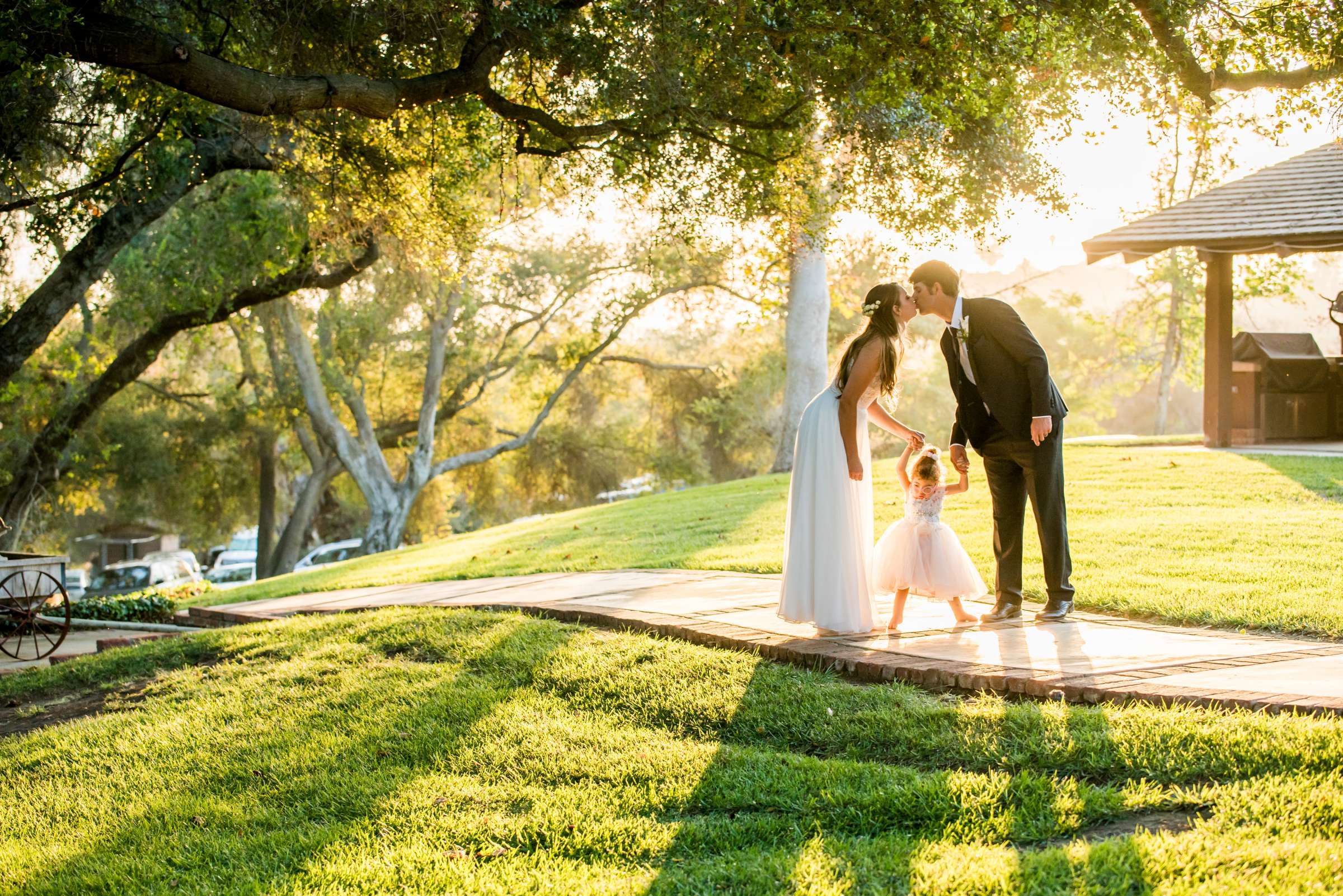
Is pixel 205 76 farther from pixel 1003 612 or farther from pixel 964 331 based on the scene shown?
pixel 1003 612

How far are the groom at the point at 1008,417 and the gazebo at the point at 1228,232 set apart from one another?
392 inches

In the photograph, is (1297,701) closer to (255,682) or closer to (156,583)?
(255,682)

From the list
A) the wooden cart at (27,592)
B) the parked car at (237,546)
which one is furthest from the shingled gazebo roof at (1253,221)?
the parked car at (237,546)

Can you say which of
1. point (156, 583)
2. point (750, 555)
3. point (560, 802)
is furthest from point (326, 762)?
point (156, 583)

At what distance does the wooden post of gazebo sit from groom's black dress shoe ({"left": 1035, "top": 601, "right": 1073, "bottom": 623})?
1103 cm

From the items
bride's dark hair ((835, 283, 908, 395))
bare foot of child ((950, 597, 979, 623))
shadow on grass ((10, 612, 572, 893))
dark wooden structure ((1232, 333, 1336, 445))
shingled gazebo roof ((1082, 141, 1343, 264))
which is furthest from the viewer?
dark wooden structure ((1232, 333, 1336, 445))

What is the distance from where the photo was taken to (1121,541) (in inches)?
383

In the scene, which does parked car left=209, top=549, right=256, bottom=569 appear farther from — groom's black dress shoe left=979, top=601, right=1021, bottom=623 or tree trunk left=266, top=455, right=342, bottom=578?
groom's black dress shoe left=979, top=601, right=1021, bottom=623

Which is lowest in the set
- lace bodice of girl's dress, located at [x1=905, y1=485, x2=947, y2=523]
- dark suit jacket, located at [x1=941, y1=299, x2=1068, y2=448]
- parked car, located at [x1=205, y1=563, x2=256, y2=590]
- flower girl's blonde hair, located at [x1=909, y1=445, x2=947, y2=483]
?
parked car, located at [x1=205, y1=563, x2=256, y2=590]

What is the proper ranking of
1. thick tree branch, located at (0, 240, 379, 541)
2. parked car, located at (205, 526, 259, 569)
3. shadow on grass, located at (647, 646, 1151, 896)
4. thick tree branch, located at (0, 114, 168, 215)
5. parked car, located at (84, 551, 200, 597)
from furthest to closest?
1. parked car, located at (205, 526, 259, 569)
2. parked car, located at (84, 551, 200, 597)
3. thick tree branch, located at (0, 240, 379, 541)
4. thick tree branch, located at (0, 114, 168, 215)
5. shadow on grass, located at (647, 646, 1151, 896)

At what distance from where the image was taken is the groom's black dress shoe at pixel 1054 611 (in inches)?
265

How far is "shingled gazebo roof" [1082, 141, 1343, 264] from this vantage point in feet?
50.1

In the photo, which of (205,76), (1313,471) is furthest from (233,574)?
(205,76)

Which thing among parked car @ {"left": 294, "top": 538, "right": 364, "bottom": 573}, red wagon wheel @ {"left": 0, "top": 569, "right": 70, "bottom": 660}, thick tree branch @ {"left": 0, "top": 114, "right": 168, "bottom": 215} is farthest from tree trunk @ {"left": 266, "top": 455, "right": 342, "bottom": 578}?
thick tree branch @ {"left": 0, "top": 114, "right": 168, "bottom": 215}
